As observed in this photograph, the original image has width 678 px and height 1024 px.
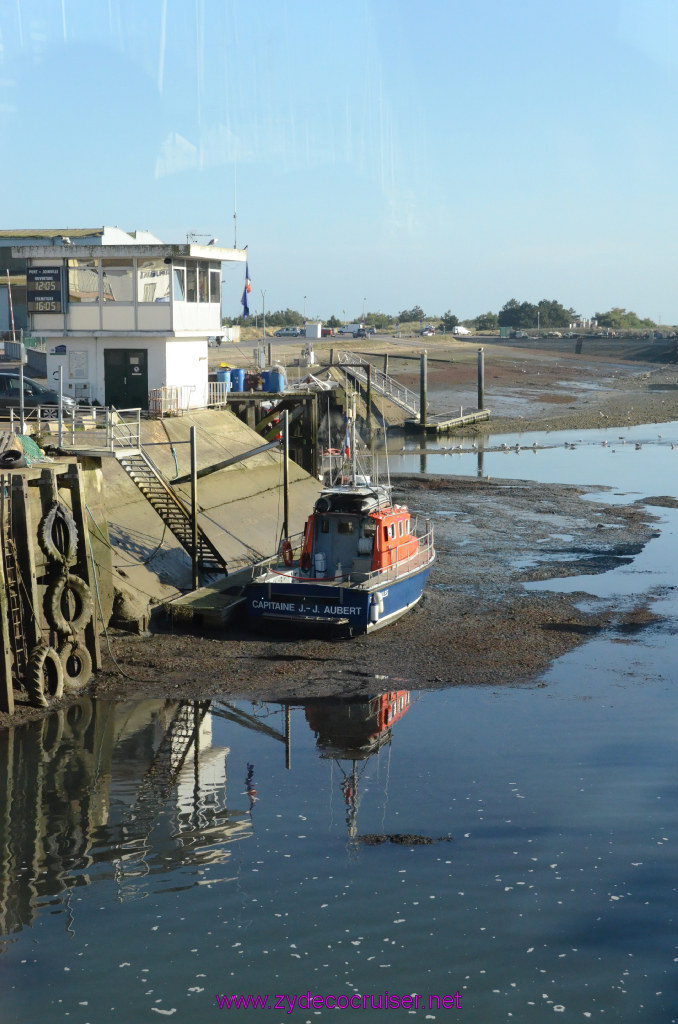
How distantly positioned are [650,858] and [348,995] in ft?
15.1

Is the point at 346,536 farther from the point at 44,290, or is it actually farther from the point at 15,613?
the point at 44,290

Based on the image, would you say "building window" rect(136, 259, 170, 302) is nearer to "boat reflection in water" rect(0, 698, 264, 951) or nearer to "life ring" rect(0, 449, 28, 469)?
"life ring" rect(0, 449, 28, 469)

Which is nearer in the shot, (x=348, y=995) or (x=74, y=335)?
(x=348, y=995)

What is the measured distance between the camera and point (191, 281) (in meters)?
33.7

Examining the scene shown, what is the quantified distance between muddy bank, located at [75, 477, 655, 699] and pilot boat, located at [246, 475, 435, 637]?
0.49 metres

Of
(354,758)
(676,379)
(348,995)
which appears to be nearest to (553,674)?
(354,758)

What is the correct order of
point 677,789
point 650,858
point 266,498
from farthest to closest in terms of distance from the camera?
point 266,498 < point 677,789 < point 650,858

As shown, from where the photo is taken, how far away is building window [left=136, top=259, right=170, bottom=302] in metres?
32.3

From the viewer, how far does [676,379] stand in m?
95.0

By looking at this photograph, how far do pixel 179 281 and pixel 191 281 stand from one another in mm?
779

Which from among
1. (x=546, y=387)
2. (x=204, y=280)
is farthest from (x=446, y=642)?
(x=546, y=387)

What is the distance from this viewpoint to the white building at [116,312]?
1260 inches

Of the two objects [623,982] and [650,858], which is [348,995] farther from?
[650,858]

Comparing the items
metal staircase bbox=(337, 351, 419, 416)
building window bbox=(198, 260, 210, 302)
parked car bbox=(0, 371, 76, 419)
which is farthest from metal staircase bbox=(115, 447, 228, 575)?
metal staircase bbox=(337, 351, 419, 416)
